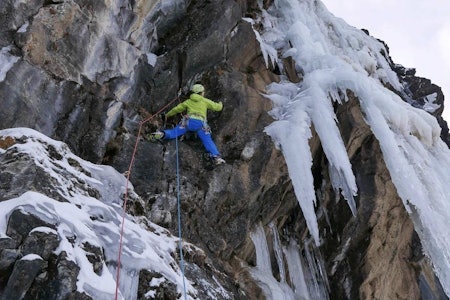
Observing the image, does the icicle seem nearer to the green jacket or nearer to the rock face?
the rock face

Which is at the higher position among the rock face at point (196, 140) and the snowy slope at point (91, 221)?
the rock face at point (196, 140)

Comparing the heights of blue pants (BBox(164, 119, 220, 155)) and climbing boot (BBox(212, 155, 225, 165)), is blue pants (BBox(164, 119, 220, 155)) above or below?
above

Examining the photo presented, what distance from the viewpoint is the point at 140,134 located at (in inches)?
303

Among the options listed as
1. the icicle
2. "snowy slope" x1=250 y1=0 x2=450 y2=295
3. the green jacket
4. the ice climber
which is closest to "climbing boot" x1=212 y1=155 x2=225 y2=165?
the ice climber

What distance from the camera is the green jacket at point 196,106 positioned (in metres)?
7.85

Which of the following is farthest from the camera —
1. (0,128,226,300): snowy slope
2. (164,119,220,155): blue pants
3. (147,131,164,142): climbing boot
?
(164,119,220,155): blue pants

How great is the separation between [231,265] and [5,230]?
3.93 m

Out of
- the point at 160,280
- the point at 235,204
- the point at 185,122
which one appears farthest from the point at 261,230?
the point at 160,280

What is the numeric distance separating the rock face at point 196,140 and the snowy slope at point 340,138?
11.5 inches

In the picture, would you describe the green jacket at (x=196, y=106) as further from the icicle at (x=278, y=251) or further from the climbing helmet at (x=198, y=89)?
the icicle at (x=278, y=251)

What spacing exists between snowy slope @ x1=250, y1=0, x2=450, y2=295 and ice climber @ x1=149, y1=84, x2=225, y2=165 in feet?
3.57

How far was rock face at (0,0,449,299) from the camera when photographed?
666 cm

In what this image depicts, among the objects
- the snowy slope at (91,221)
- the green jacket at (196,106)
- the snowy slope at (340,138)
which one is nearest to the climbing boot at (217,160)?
the green jacket at (196,106)

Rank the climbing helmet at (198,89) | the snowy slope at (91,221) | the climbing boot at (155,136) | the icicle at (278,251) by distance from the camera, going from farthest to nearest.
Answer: the climbing helmet at (198,89), the icicle at (278,251), the climbing boot at (155,136), the snowy slope at (91,221)
